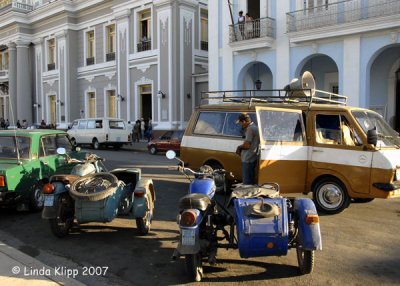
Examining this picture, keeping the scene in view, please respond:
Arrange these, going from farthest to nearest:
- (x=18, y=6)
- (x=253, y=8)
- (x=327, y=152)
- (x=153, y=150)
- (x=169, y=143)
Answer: (x=18, y=6) → (x=253, y=8) → (x=153, y=150) → (x=169, y=143) → (x=327, y=152)

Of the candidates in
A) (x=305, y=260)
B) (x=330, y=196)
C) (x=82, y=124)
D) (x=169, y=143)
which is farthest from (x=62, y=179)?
(x=82, y=124)

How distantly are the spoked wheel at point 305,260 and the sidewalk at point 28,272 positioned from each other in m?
2.45

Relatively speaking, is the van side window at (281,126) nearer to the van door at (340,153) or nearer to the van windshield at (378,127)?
the van door at (340,153)

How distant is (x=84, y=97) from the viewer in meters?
30.3

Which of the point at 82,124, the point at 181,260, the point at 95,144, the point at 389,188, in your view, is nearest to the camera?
the point at 181,260

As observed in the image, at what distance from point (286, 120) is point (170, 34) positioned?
17.4m

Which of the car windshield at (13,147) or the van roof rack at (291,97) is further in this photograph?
the van roof rack at (291,97)

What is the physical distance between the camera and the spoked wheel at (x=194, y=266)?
13.2ft

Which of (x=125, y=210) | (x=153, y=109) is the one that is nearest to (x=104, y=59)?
(x=153, y=109)

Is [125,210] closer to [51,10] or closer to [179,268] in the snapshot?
→ [179,268]

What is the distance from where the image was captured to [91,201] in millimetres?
5191

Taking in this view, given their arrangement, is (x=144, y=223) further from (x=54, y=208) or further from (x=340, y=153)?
(x=340, y=153)

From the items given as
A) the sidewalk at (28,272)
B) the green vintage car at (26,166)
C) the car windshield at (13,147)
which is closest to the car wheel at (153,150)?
the green vintage car at (26,166)

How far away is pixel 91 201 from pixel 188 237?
1927 mm
